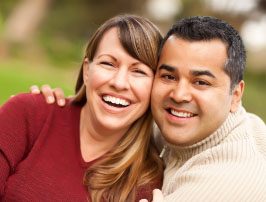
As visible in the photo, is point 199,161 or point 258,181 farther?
point 199,161

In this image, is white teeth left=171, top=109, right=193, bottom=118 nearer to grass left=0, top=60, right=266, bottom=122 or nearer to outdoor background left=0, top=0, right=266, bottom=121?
grass left=0, top=60, right=266, bottom=122

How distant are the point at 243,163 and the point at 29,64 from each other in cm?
865

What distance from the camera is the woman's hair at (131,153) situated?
9.12ft

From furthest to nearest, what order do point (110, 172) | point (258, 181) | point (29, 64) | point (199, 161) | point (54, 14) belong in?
point (54, 14), point (29, 64), point (110, 172), point (199, 161), point (258, 181)

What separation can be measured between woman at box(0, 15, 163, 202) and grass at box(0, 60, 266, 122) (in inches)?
147

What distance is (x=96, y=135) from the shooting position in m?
3.00

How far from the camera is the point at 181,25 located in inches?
111

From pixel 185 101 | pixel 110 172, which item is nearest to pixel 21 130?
pixel 110 172

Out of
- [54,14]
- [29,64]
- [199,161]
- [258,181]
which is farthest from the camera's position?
[54,14]

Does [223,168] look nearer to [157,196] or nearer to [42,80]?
[157,196]

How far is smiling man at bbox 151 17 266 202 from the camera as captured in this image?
259 centimetres

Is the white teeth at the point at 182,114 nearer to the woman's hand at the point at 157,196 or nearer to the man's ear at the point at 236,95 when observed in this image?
the man's ear at the point at 236,95

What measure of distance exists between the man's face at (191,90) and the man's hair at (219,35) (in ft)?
0.09

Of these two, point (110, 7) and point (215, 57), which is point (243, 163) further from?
point (110, 7)
